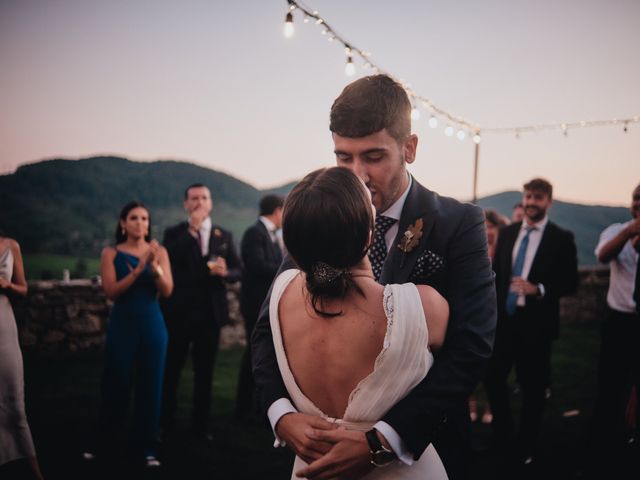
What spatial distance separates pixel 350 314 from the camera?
4.49 ft

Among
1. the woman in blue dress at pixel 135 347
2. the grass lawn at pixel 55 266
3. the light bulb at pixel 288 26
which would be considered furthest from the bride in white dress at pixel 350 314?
the grass lawn at pixel 55 266

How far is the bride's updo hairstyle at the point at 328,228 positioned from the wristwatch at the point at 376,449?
0.37m

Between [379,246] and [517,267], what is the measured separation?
338 centimetres

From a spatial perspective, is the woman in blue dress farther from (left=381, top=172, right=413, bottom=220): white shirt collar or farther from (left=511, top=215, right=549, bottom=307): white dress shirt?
(left=511, top=215, right=549, bottom=307): white dress shirt

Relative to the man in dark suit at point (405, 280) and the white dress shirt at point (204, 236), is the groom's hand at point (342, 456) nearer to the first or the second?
the man in dark suit at point (405, 280)

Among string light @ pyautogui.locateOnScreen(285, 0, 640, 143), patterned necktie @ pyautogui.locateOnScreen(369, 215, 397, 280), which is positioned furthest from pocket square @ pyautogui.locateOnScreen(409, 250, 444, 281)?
string light @ pyautogui.locateOnScreen(285, 0, 640, 143)

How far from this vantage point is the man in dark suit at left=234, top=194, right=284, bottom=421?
17.3 ft

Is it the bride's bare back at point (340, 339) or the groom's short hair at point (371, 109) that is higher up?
the groom's short hair at point (371, 109)

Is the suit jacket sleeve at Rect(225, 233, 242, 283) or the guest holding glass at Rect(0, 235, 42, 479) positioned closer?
the guest holding glass at Rect(0, 235, 42, 479)

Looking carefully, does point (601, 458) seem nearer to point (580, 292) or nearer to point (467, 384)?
point (467, 384)

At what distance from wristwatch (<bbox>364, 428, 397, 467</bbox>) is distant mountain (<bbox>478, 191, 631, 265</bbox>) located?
39.1 ft

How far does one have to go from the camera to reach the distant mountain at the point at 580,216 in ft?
43.4

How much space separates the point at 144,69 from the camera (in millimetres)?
10164

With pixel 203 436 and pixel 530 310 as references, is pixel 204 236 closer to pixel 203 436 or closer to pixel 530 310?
pixel 203 436
